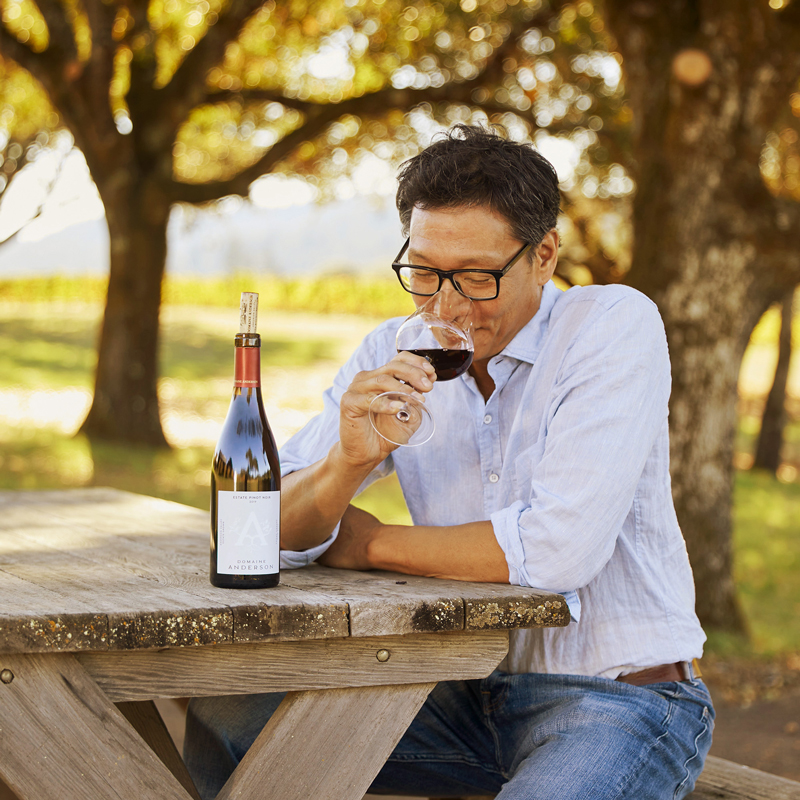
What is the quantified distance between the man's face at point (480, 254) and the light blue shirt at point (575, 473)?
0.24 feet

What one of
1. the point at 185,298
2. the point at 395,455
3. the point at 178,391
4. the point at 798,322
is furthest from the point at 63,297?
the point at 395,455

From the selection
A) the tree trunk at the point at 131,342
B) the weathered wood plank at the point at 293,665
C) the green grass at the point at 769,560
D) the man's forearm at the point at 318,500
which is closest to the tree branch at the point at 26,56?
the tree trunk at the point at 131,342

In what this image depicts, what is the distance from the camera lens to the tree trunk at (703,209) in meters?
5.32

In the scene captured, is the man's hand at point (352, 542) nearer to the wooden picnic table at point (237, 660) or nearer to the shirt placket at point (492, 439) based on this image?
the wooden picnic table at point (237, 660)

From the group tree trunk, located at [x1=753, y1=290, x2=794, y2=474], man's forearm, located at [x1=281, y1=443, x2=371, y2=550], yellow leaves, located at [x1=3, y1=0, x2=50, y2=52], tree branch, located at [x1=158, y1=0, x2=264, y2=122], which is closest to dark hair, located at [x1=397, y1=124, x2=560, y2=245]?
man's forearm, located at [x1=281, y1=443, x2=371, y2=550]

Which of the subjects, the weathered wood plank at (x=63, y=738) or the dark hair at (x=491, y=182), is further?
the dark hair at (x=491, y=182)

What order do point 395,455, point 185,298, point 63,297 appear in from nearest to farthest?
point 395,455 < point 63,297 < point 185,298

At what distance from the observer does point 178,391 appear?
1880 centimetres

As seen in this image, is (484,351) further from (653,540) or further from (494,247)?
(653,540)

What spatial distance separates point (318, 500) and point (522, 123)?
35.1 ft

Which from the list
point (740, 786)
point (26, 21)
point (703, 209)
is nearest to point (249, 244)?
point (26, 21)

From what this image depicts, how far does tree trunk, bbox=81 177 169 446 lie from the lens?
12.1 meters

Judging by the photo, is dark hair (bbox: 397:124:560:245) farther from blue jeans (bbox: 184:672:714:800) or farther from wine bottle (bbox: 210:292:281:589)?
blue jeans (bbox: 184:672:714:800)

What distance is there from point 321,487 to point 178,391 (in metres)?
17.2
